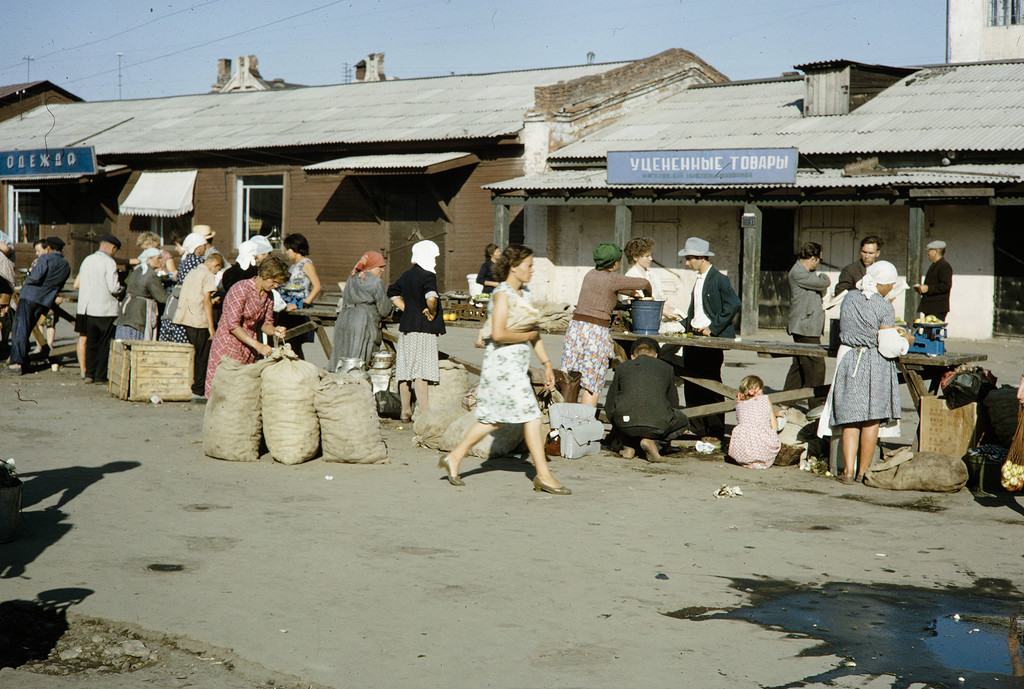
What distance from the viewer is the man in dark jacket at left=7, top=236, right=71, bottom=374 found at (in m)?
13.2

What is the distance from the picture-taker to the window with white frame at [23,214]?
3497 cm

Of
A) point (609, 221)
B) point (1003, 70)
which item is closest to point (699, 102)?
point (609, 221)

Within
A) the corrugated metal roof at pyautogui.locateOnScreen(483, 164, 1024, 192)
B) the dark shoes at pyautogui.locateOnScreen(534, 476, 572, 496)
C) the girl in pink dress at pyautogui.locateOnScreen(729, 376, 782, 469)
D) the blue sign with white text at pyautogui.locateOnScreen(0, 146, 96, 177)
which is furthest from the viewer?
the blue sign with white text at pyautogui.locateOnScreen(0, 146, 96, 177)

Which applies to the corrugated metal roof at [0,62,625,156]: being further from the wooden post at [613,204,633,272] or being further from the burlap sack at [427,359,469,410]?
the burlap sack at [427,359,469,410]

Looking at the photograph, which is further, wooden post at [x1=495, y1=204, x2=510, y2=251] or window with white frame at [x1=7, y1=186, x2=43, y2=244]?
window with white frame at [x1=7, y1=186, x2=43, y2=244]

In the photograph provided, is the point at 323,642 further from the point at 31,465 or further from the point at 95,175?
the point at 95,175

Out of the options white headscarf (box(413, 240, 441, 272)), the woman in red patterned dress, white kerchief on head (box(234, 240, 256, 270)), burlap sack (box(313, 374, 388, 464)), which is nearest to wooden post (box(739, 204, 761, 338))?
white headscarf (box(413, 240, 441, 272))

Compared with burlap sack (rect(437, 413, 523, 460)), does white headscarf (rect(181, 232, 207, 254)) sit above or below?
above

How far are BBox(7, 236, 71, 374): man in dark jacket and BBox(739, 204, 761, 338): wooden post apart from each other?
12508 mm

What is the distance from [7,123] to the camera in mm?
38156

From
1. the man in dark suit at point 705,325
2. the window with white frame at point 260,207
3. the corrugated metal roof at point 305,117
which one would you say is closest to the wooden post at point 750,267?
the corrugated metal roof at point 305,117

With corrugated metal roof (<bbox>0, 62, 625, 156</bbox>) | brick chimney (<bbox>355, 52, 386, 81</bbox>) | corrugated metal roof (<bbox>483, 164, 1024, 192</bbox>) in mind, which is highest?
brick chimney (<bbox>355, 52, 386, 81</bbox>)

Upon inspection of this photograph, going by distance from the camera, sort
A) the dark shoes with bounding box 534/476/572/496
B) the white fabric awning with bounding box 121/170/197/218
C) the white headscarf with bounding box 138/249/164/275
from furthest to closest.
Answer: the white fabric awning with bounding box 121/170/197/218 → the white headscarf with bounding box 138/249/164/275 → the dark shoes with bounding box 534/476/572/496

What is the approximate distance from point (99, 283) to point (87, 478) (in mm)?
5501
